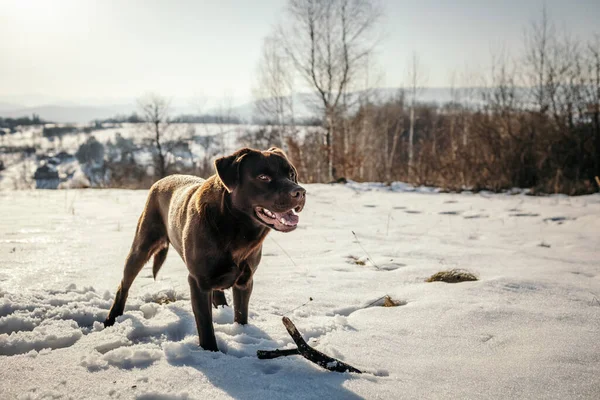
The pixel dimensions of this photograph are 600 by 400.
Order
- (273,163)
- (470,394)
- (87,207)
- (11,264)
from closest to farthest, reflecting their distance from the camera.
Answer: (470,394)
(273,163)
(11,264)
(87,207)

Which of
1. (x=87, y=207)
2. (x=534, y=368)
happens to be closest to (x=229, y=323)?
(x=534, y=368)

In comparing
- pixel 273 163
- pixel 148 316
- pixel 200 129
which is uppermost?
pixel 200 129

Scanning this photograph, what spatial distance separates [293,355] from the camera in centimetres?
240

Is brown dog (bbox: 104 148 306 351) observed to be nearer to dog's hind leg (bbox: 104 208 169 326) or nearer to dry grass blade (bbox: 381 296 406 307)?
dog's hind leg (bbox: 104 208 169 326)

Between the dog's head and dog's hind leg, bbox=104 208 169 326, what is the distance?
1274 mm

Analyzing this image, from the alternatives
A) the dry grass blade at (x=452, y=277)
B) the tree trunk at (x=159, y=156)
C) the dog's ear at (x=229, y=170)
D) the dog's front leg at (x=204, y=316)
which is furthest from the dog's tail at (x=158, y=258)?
the tree trunk at (x=159, y=156)

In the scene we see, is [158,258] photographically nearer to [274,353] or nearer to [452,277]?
[274,353]

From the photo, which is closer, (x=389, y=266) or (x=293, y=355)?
(x=293, y=355)

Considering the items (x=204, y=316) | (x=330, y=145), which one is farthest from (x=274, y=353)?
(x=330, y=145)

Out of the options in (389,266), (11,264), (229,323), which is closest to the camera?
(229,323)

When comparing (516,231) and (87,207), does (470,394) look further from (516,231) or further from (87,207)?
(87,207)

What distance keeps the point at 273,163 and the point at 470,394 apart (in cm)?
185

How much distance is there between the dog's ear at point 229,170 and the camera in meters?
2.46

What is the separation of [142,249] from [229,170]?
4.66 ft
